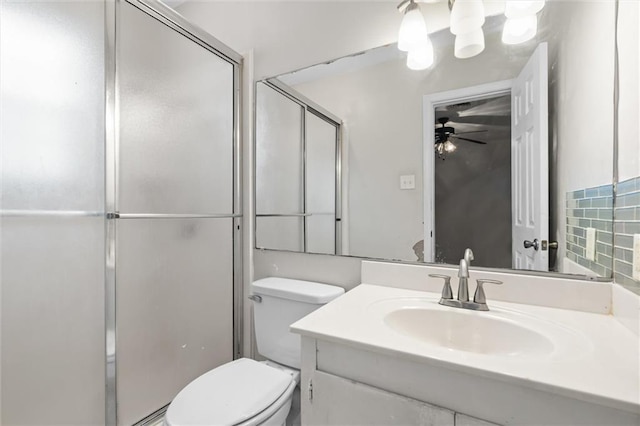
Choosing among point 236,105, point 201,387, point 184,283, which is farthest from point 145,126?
point 201,387

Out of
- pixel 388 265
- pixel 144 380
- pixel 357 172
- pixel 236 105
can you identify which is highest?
pixel 236 105

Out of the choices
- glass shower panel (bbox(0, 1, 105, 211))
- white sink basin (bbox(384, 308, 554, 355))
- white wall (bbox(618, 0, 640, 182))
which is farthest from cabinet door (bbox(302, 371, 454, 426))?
glass shower panel (bbox(0, 1, 105, 211))

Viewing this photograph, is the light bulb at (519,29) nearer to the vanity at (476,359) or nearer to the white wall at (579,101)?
the white wall at (579,101)

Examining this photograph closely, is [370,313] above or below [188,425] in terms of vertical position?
→ above

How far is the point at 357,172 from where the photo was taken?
4.51ft

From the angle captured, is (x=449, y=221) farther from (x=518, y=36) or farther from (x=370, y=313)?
(x=518, y=36)

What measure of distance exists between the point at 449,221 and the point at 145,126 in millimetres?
1299

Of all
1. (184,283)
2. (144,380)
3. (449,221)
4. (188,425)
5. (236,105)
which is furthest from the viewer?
(236,105)

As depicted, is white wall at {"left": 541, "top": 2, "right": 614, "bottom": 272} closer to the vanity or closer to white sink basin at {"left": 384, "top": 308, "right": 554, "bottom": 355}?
the vanity

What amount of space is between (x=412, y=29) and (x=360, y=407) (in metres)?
1.30

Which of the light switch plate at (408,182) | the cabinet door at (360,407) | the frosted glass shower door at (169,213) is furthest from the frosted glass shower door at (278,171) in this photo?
the cabinet door at (360,407)

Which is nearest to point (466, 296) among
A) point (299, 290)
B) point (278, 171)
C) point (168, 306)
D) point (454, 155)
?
point (454, 155)

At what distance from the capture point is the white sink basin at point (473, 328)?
0.81 m

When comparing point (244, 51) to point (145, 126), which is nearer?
point (145, 126)
